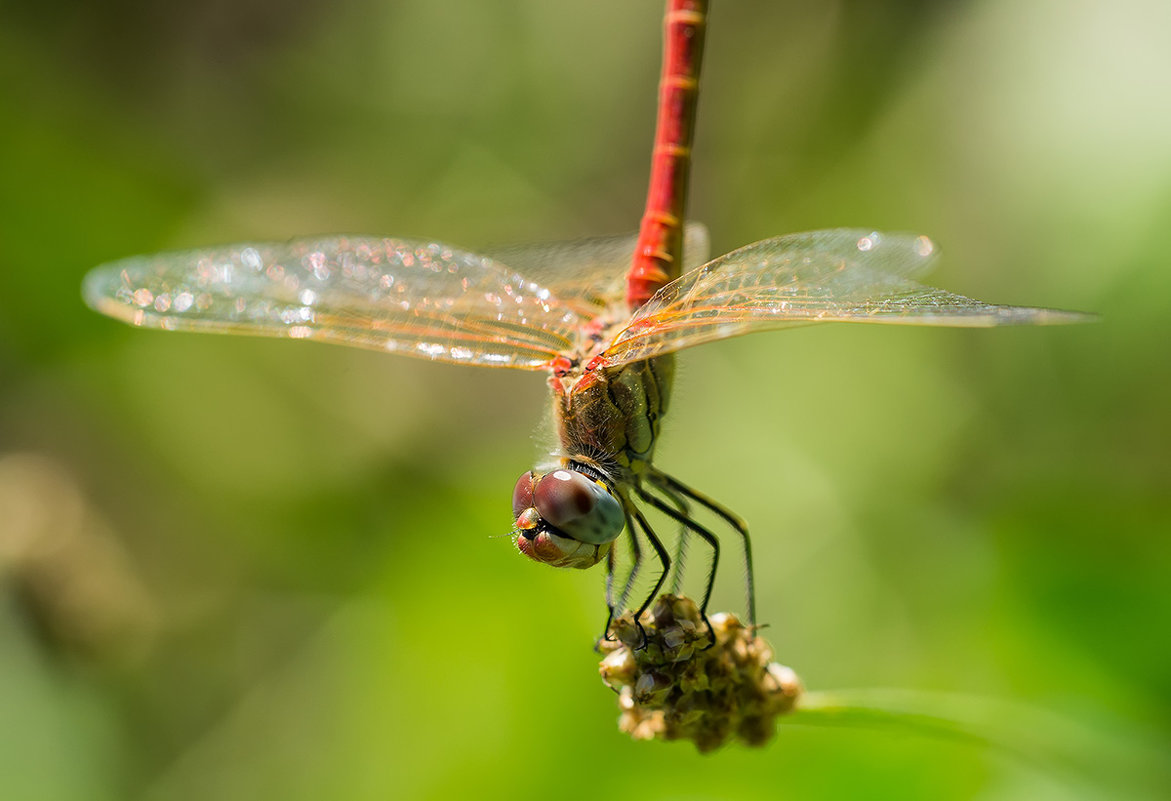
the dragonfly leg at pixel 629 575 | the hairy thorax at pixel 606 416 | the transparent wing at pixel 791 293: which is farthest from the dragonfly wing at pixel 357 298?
the dragonfly leg at pixel 629 575

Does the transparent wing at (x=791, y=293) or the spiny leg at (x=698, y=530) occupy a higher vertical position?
the transparent wing at (x=791, y=293)

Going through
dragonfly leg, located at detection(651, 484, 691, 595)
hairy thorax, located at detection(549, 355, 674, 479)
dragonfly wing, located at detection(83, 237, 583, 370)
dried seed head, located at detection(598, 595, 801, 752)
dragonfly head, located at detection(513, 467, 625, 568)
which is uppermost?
dragonfly wing, located at detection(83, 237, 583, 370)

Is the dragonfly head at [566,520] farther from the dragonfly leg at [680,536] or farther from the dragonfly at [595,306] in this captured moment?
the dragonfly leg at [680,536]

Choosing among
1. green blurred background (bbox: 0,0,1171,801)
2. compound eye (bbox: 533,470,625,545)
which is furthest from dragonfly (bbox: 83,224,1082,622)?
green blurred background (bbox: 0,0,1171,801)

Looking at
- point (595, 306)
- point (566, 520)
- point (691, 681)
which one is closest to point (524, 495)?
point (566, 520)

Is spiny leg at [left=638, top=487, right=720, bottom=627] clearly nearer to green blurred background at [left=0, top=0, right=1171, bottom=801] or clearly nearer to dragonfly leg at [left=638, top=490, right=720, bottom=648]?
dragonfly leg at [left=638, top=490, right=720, bottom=648]

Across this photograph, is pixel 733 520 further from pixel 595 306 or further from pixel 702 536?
pixel 595 306
